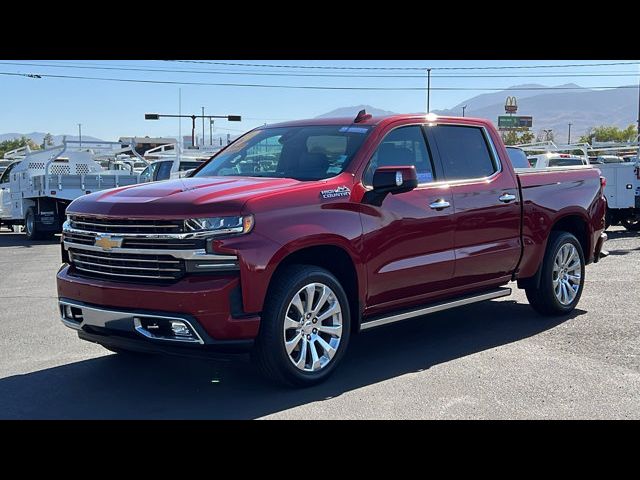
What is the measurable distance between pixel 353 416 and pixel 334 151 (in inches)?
90.0

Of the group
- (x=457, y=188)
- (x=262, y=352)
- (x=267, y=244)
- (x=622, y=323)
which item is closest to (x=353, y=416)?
(x=262, y=352)

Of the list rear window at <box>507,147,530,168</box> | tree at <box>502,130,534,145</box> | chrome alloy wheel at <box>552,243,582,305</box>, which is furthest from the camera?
tree at <box>502,130,534,145</box>

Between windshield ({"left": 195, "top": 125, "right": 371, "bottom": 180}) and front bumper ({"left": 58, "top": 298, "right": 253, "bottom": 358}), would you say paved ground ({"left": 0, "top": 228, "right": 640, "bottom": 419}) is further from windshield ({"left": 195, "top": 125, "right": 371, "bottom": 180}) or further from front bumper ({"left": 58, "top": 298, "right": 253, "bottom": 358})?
windshield ({"left": 195, "top": 125, "right": 371, "bottom": 180})

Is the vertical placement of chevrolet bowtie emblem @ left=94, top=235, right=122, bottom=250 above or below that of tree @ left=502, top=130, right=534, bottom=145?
below

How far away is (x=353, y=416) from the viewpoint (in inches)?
187

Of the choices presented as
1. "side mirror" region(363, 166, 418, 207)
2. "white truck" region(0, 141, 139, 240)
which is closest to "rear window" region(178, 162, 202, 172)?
"white truck" region(0, 141, 139, 240)

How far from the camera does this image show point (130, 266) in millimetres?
5148

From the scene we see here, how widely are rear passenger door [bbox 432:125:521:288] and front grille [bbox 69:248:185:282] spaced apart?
266 centimetres

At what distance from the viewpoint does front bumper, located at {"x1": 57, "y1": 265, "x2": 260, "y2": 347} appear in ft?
15.9

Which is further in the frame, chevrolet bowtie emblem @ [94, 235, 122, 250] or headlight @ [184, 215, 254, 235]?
chevrolet bowtie emblem @ [94, 235, 122, 250]

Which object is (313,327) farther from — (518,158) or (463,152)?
(518,158)

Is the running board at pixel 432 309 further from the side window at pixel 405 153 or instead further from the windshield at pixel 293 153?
the windshield at pixel 293 153
